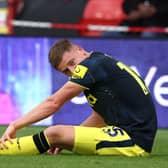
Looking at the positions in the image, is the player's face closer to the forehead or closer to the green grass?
the forehead

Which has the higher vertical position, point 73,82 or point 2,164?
point 73,82

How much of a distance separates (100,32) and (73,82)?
26.0ft

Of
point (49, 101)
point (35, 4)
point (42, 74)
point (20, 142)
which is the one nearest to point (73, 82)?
point (49, 101)

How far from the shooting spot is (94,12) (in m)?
15.6

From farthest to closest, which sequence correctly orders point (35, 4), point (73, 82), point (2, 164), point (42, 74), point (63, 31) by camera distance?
point (35, 4)
point (63, 31)
point (42, 74)
point (73, 82)
point (2, 164)

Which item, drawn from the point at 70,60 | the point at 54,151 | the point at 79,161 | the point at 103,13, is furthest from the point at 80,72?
the point at 103,13

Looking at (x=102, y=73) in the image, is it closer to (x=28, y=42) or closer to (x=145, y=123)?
(x=145, y=123)

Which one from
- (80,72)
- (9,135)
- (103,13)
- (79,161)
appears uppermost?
(80,72)

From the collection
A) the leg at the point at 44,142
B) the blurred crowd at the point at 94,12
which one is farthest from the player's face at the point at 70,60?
the blurred crowd at the point at 94,12

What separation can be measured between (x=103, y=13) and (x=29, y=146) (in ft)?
27.2

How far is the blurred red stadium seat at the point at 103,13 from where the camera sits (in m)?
15.4

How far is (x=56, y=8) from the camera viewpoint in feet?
52.7

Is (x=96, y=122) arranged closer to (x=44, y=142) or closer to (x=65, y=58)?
(x=44, y=142)

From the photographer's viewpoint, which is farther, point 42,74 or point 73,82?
point 42,74
